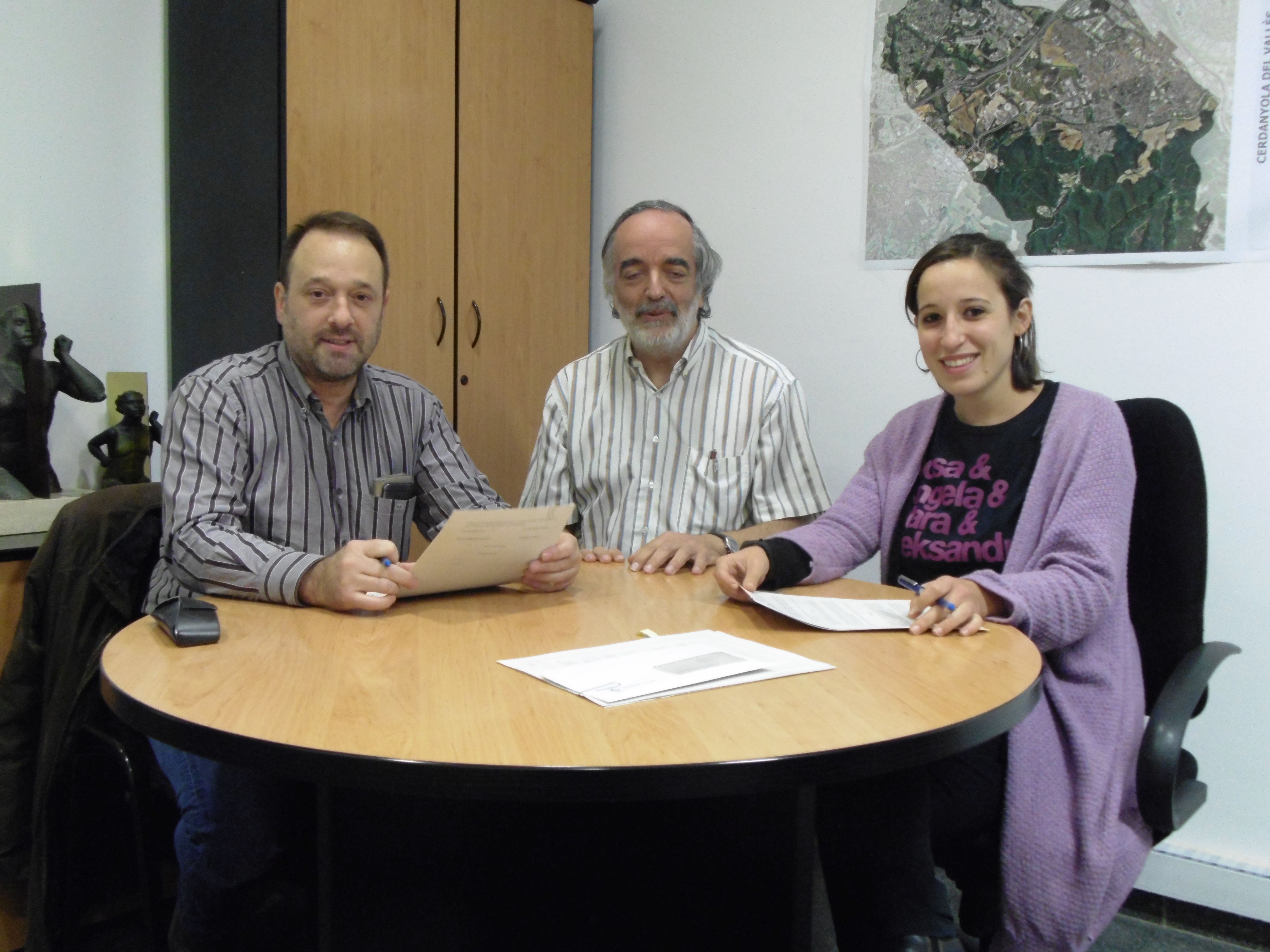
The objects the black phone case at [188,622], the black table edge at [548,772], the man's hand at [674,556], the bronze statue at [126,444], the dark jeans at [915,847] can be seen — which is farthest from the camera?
the bronze statue at [126,444]

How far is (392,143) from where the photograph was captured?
247 cm

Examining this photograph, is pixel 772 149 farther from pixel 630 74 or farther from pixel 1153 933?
pixel 1153 933

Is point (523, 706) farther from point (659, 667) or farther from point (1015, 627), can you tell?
point (1015, 627)

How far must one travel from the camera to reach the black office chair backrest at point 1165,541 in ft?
4.87

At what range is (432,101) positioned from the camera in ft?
8.39

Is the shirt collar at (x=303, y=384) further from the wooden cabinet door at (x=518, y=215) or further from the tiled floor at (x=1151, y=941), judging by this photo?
the tiled floor at (x=1151, y=941)

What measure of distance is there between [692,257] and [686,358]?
25 centimetres

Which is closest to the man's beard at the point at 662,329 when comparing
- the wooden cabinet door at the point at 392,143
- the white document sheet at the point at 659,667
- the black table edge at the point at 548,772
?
the wooden cabinet door at the point at 392,143

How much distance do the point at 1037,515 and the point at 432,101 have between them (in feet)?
6.18

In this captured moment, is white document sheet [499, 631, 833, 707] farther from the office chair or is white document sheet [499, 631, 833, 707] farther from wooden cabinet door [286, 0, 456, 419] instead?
wooden cabinet door [286, 0, 456, 419]

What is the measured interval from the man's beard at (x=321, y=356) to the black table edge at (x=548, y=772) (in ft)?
3.23

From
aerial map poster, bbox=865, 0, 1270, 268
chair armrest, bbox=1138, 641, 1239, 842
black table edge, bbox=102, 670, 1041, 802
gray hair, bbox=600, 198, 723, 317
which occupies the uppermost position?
aerial map poster, bbox=865, 0, 1270, 268

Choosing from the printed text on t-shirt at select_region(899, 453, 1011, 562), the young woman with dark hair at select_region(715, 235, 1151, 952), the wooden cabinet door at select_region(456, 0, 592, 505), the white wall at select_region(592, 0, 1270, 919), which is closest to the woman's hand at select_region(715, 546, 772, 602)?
the young woman with dark hair at select_region(715, 235, 1151, 952)

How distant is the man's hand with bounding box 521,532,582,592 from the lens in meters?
1.50
